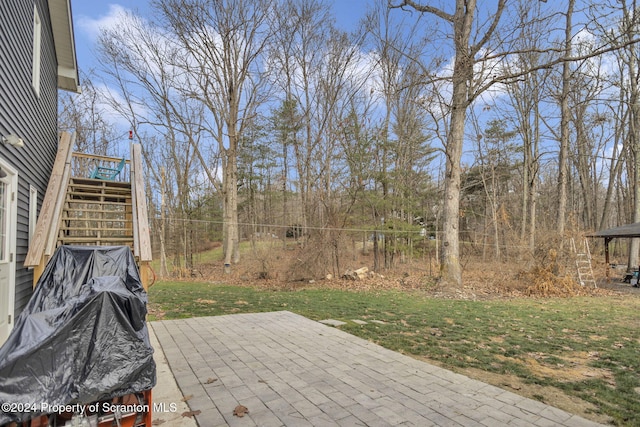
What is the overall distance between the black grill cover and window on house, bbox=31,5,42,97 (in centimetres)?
557

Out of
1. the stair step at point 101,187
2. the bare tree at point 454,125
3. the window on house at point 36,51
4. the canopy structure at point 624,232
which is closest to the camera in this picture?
the window on house at point 36,51

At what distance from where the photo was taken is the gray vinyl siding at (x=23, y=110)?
14.7ft

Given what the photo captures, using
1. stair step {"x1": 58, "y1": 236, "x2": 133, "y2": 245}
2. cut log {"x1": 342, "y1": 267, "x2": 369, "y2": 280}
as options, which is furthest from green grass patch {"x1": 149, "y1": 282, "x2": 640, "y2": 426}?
cut log {"x1": 342, "y1": 267, "x2": 369, "y2": 280}

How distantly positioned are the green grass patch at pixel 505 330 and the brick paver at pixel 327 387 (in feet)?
1.73

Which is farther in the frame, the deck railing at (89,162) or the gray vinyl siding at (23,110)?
the deck railing at (89,162)

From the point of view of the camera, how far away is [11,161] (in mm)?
4695

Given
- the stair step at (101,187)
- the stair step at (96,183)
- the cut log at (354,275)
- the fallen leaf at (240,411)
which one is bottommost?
the cut log at (354,275)

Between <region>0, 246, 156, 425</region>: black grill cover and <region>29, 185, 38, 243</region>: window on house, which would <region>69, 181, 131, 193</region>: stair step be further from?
<region>0, 246, 156, 425</region>: black grill cover

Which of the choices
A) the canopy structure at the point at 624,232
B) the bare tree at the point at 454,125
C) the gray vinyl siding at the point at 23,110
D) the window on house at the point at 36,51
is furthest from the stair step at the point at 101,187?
the canopy structure at the point at 624,232

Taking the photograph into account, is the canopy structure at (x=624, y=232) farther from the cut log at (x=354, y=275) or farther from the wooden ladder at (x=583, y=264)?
the cut log at (x=354, y=275)

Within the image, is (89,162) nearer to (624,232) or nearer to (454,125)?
(454,125)

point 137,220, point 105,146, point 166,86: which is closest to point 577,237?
point 137,220

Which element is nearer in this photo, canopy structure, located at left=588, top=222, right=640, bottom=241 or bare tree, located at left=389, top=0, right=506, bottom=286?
bare tree, located at left=389, top=0, right=506, bottom=286

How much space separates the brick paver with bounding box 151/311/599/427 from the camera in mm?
2811
